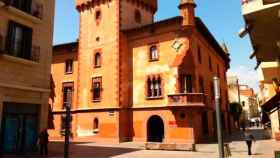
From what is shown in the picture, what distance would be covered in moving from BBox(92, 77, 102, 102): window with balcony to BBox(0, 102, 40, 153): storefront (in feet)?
39.1

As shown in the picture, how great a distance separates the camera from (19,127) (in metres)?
17.9

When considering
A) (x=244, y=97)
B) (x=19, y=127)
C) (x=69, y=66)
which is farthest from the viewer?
(x=244, y=97)

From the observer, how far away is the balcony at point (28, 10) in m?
17.3

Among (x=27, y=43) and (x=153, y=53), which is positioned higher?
(x=153, y=53)

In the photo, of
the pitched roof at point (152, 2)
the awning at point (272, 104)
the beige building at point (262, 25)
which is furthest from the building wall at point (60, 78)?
the beige building at point (262, 25)

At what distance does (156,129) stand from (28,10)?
17.0 metres

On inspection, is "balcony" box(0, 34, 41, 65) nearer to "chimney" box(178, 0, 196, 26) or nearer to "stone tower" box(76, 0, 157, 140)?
"stone tower" box(76, 0, 157, 140)

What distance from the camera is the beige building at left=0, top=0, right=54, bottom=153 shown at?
1705 centimetres

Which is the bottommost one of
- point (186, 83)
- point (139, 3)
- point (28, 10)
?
point (186, 83)

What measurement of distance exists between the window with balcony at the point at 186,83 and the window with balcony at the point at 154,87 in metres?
2.43

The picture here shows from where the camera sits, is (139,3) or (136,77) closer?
(136,77)

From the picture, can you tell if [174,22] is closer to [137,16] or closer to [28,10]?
[137,16]

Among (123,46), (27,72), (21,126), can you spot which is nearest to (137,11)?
(123,46)

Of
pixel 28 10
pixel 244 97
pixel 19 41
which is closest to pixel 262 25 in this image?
pixel 19 41
